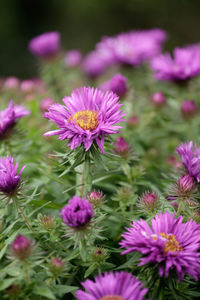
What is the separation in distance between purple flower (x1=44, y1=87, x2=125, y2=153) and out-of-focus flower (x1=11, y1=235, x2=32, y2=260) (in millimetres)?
280

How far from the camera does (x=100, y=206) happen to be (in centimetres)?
118

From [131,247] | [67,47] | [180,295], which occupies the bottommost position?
[180,295]

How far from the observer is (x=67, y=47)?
572cm

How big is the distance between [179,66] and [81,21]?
161 inches

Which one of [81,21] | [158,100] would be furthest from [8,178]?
[81,21]

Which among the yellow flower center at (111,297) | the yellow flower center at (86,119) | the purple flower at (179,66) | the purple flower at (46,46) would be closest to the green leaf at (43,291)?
the yellow flower center at (111,297)

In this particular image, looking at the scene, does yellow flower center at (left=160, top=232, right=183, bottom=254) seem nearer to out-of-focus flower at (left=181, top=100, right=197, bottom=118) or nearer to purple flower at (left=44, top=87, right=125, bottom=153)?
purple flower at (left=44, top=87, right=125, bottom=153)

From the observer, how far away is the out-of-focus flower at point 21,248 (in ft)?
3.09

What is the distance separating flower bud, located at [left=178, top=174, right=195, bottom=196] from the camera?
3.78ft

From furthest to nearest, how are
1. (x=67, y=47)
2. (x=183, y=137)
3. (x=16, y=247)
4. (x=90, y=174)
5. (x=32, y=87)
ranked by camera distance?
(x=67, y=47) < (x=32, y=87) < (x=183, y=137) < (x=90, y=174) < (x=16, y=247)

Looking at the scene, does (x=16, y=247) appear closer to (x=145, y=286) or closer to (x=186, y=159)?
(x=145, y=286)

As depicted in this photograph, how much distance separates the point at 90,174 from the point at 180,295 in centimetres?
42

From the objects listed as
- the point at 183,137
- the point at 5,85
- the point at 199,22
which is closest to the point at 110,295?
the point at 183,137

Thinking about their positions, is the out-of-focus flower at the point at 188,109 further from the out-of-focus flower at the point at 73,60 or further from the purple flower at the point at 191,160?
the out-of-focus flower at the point at 73,60
